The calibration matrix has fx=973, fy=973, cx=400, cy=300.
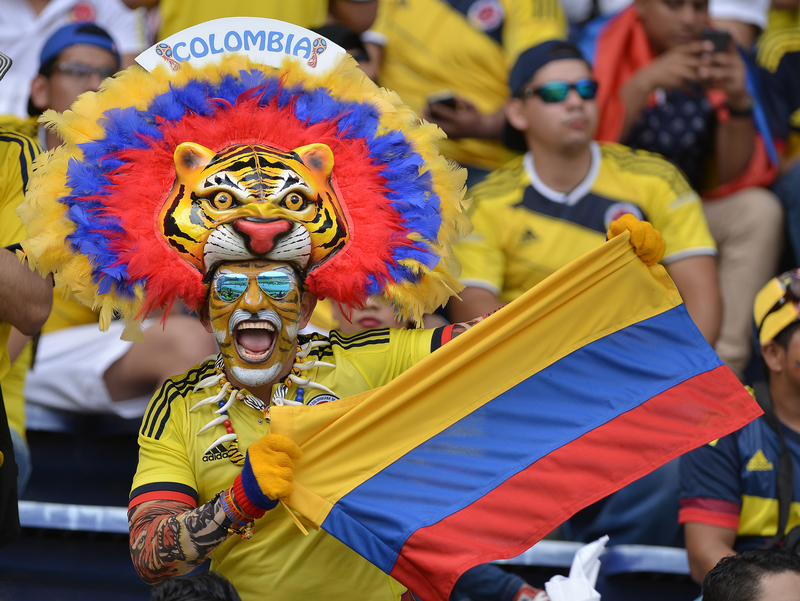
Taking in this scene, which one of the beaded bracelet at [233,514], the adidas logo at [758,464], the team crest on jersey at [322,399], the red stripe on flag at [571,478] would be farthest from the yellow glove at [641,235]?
the beaded bracelet at [233,514]

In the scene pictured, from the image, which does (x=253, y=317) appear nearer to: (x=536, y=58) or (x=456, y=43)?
(x=536, y=58)

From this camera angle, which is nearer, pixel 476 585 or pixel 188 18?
pixel 476 585

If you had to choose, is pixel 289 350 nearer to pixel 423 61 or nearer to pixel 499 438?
pixel 499 438

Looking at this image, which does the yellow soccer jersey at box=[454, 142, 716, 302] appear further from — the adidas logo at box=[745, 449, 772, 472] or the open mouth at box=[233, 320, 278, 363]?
the open mouth at box=[233, 320, 278, 363]

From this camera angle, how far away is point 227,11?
4594 mm

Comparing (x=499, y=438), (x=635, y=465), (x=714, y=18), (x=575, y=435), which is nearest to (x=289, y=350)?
(x=499, y=438)

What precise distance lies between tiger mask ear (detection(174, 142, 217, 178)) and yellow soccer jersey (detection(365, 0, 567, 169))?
9.18 ft

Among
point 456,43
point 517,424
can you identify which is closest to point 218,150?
point 517,424

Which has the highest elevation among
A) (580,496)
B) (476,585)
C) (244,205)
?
(244,205)

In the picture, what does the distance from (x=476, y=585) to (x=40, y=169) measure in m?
1.64

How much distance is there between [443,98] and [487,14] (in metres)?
0.78

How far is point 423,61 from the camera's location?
527 centimetres

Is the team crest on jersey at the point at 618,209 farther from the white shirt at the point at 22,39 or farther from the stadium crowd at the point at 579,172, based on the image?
the white shirt at the point at 22,39

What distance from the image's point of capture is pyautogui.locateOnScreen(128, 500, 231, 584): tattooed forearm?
218cm
